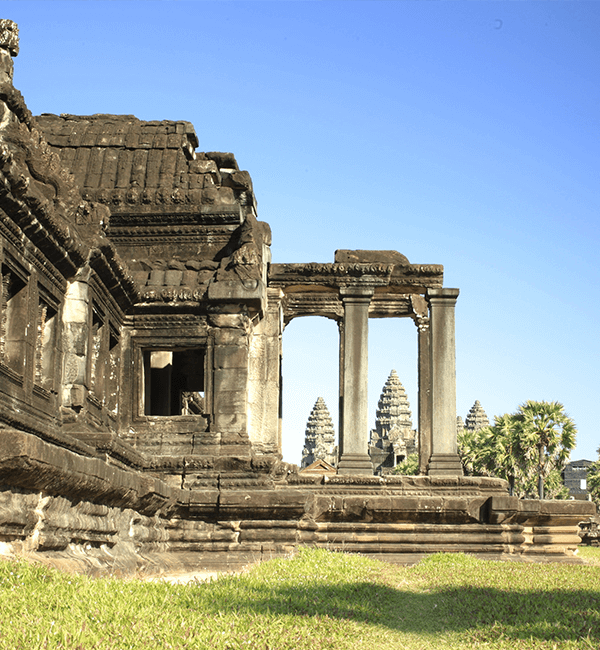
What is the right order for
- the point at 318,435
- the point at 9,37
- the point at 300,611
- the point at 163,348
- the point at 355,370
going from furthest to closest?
the point at 318,435
the point at 355,370
the point at 163,348
the point at 9,37
the point at 300,611

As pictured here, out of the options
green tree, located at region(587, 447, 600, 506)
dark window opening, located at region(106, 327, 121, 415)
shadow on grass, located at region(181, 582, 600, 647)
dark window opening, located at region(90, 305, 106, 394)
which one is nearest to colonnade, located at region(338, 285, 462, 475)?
dark window opening, located at region(106, 327, 121, 415)

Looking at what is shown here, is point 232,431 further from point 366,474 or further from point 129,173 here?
point 129,173

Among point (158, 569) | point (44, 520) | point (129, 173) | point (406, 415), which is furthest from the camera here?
point (406, 415)

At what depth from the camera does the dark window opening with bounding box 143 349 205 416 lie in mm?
20031

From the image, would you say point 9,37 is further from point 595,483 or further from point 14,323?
point 595,483

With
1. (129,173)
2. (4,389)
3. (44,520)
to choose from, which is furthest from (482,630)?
(129,173)

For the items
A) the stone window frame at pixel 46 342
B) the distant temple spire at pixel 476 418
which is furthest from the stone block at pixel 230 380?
the distant temple spire at pixel 476 418

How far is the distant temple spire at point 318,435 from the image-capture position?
102m

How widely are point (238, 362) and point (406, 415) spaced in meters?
93.6

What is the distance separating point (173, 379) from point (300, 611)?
15.4 meters

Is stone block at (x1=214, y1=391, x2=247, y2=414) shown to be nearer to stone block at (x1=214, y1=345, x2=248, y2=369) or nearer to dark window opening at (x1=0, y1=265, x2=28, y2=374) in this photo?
stone block at (x1=214, y1=345, x2=248, y2=369)

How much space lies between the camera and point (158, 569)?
9.30 metres

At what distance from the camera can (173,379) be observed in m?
21.5

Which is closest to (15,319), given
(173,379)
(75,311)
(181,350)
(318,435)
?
(75,311)
